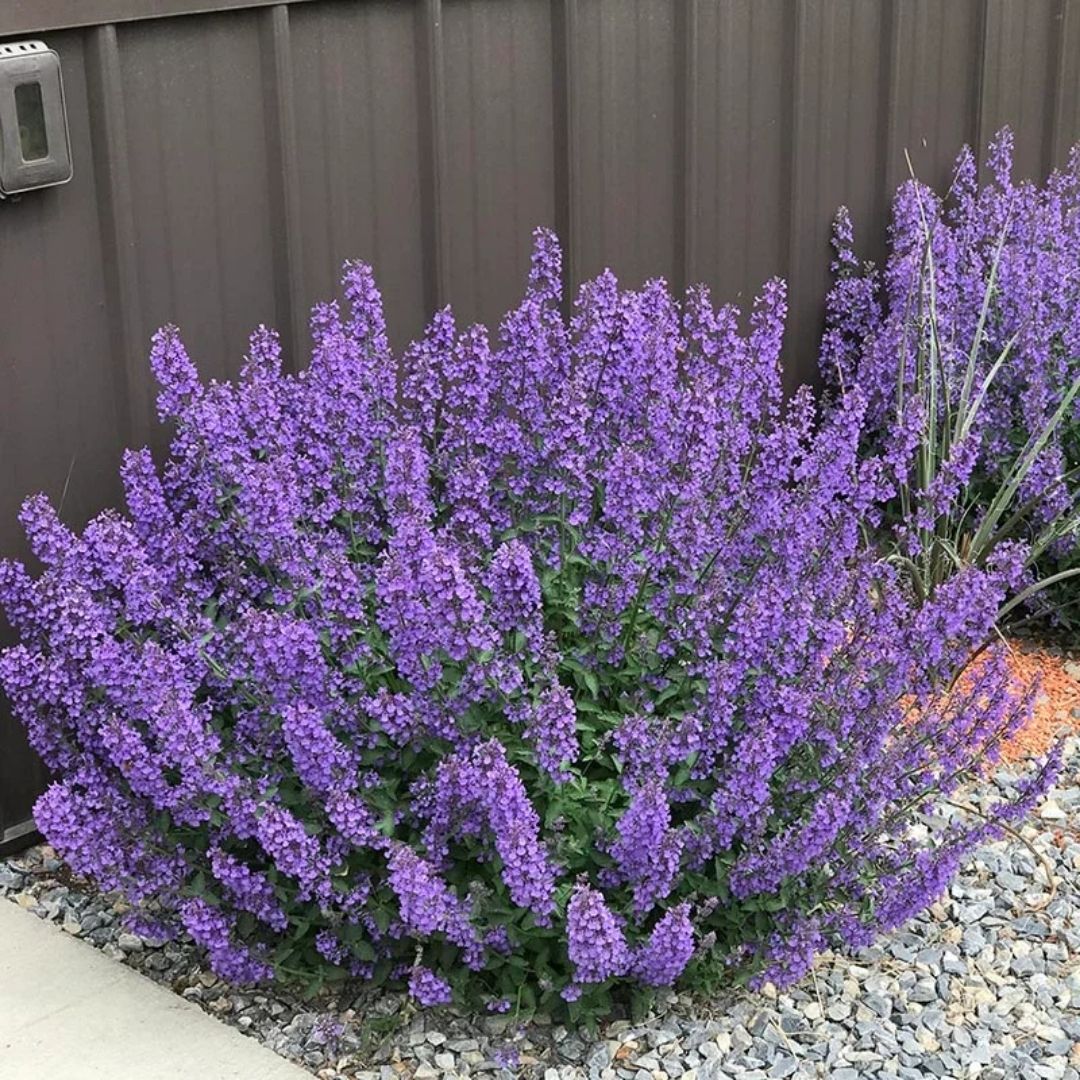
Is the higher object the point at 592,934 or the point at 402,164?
the point at 402,164

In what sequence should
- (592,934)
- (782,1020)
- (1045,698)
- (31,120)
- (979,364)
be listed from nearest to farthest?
(592,934)
(782,1020)
(31,120)
(1045,698)
(979,364)

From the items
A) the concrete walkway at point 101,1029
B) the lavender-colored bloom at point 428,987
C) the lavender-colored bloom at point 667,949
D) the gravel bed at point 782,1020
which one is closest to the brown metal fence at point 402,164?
the concrete walkway at point 101,1029

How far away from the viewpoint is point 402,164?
4.91 metres

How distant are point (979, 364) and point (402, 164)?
202 cm

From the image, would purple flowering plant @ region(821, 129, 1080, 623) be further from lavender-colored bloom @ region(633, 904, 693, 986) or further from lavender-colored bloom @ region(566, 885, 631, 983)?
lavender-colored bloom @ region(566, 885, 631, 983)

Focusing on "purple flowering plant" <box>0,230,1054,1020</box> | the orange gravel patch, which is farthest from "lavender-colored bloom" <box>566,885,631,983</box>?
the orange gravel patch

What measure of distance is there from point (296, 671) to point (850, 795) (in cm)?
108

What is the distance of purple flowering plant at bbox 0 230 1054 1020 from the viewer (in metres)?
3.41

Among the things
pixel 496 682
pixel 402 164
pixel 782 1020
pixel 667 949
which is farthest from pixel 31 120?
pixel 782 1020

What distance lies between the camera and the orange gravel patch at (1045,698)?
4.98 metres

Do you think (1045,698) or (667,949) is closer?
(667,949)

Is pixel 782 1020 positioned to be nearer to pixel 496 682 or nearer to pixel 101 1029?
pixel 496 682

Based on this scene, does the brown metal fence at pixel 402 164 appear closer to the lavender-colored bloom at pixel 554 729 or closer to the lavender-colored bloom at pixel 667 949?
the lavender-colored bloom at pixel 554 729

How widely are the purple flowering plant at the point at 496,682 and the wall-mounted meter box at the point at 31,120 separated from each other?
1.43 feet
